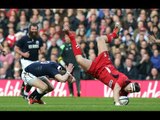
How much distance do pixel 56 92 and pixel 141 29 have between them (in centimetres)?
451

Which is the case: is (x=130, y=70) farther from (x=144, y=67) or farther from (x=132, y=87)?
(x=132, y=87)

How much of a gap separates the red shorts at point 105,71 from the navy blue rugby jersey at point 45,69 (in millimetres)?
979

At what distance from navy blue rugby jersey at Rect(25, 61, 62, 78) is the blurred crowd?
7.28 metres

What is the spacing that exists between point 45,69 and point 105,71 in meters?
1.73

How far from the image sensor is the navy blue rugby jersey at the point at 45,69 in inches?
791

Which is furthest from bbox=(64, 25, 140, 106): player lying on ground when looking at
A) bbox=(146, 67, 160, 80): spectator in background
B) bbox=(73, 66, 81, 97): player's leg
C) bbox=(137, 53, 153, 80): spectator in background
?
bbox=(137, 53, 153, 80): spectator in background

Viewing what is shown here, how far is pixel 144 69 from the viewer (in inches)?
1128

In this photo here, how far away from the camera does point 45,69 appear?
66.3 feet

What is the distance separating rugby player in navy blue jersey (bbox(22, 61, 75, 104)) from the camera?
2007 cm

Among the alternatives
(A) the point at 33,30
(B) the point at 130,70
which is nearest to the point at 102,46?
(A) the point at 33,30

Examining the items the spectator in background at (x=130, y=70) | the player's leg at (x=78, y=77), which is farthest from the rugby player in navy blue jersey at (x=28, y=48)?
the spectator in background at (x=130, y=70)

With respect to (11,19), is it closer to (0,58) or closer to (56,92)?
(0,58)

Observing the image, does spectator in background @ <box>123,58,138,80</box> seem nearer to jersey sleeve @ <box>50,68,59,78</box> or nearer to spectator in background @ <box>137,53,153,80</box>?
spectator in background @ <box>137,53,153,80</box>

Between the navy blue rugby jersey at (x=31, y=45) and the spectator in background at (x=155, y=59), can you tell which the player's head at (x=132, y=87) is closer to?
the navy blue rugby jersey at (x=31, y=45)
